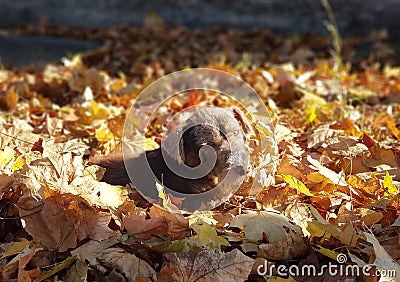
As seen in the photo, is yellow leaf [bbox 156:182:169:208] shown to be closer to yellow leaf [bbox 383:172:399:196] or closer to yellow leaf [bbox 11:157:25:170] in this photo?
yellow leaf [bbox 11:157:25:170]

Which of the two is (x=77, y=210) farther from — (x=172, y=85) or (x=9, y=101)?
(x=172, y=85)

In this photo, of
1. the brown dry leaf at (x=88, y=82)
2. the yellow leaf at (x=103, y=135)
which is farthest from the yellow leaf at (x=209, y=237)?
the brown dry leaf at (x=88, y=82)

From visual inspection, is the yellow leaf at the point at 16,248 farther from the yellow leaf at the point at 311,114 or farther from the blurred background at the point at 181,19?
the blurred background at the point at 181,19

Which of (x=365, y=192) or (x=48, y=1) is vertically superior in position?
(x=48, y=1)

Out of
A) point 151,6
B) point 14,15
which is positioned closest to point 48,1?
point 14,15

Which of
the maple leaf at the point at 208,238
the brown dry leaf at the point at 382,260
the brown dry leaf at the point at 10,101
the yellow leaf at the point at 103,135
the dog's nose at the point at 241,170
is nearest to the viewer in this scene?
the brown dry leaf at the point at 382,260

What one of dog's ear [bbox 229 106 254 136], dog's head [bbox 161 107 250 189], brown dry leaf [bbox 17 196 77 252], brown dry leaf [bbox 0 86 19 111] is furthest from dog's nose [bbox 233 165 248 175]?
brown dry leaf [bbox 0 86 19 111]

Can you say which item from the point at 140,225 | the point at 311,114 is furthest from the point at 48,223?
the point at 311,114
